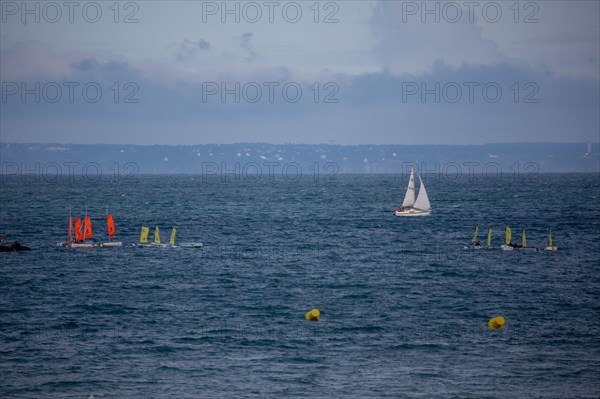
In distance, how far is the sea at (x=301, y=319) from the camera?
4528 centimetres

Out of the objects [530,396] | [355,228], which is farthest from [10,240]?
[530,396]

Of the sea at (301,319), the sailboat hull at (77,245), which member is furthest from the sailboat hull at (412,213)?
the sailboat hull at (77,245)

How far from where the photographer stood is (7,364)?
48000mm

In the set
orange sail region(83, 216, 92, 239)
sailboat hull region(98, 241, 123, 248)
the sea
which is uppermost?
orange sail region(83, 216, 92, 239)

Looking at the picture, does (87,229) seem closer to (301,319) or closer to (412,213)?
(301,319)

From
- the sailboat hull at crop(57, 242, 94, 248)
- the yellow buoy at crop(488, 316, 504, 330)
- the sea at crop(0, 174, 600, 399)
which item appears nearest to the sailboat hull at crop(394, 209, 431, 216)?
the sea at crop(0, 174, 600, 399)

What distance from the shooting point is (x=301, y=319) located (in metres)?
60.5

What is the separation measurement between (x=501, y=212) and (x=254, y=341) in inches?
5156

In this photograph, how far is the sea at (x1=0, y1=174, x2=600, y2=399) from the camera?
1783 inches

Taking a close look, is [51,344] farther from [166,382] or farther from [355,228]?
[355,228]

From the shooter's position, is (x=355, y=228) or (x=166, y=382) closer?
(x=166, y=382)

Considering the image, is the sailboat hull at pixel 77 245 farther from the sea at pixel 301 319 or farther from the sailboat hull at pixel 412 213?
the sailboat hull at pixel 412 213

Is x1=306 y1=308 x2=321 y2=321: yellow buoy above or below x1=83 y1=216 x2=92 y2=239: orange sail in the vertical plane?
below

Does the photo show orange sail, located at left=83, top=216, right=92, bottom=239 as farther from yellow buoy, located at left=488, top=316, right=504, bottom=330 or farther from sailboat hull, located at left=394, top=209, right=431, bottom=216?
sailboat hull, located at left=394, top=209, right=431, bottom=216
